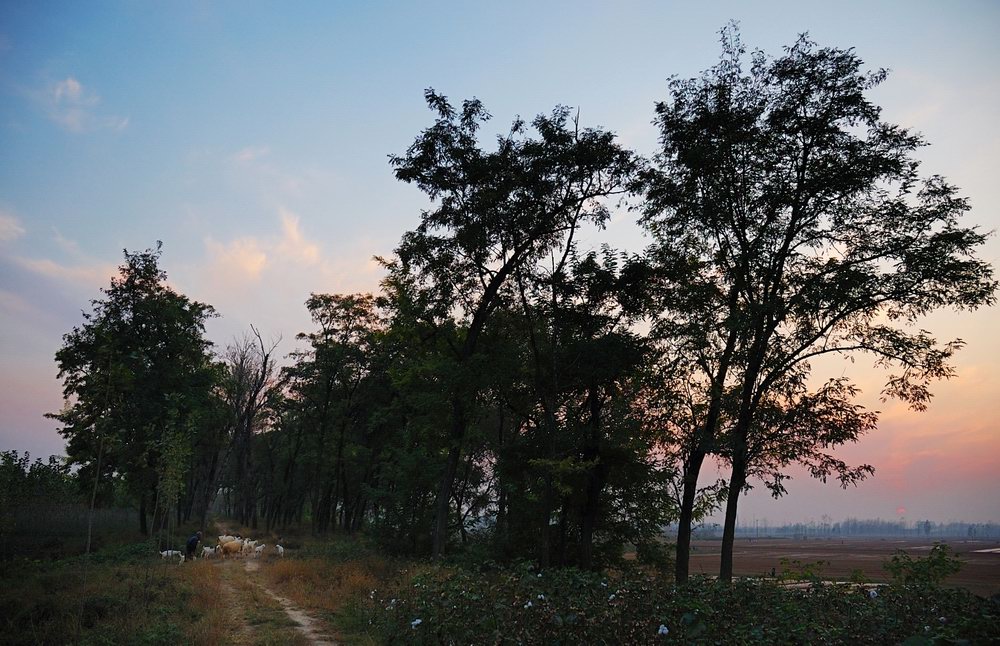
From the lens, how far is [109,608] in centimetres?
1406

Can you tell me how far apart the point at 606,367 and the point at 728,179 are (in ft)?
24.9

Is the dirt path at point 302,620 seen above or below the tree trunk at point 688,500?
below

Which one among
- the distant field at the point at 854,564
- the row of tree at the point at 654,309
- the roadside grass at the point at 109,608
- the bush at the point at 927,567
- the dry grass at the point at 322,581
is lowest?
the distant field at the point at 854,564

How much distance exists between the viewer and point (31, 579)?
1681cm

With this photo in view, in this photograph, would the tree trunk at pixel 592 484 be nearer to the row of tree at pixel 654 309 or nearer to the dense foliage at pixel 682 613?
the row of tree at pixel 654 309

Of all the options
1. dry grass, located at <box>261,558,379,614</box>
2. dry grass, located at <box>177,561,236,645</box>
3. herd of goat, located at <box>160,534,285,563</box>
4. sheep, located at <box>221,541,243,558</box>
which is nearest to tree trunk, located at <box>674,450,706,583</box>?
dry grass, located at <box>261,558,379,614</box>

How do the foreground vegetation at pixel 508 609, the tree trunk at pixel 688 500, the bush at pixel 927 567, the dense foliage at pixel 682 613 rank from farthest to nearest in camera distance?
the tree trunk at pixel 688 500 < the bush at pixel 927 567 < the foreground vegetation at pixel 508 609 < the dense foliage at pixel 682 613

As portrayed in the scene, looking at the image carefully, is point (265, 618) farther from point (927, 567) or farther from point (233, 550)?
point (233, 550)

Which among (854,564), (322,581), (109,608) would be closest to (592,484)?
(322,581)

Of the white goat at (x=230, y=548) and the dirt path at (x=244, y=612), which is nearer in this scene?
the dirt path at (x=244, y=612)

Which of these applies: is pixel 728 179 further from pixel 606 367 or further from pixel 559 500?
pixel 559 500

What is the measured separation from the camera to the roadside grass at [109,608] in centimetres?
1161

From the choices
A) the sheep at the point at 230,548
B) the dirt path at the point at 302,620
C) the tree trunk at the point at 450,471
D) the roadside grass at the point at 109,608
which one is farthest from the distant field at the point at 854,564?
the sheep at the point at 230,548

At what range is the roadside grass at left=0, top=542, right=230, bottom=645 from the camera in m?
11.6
